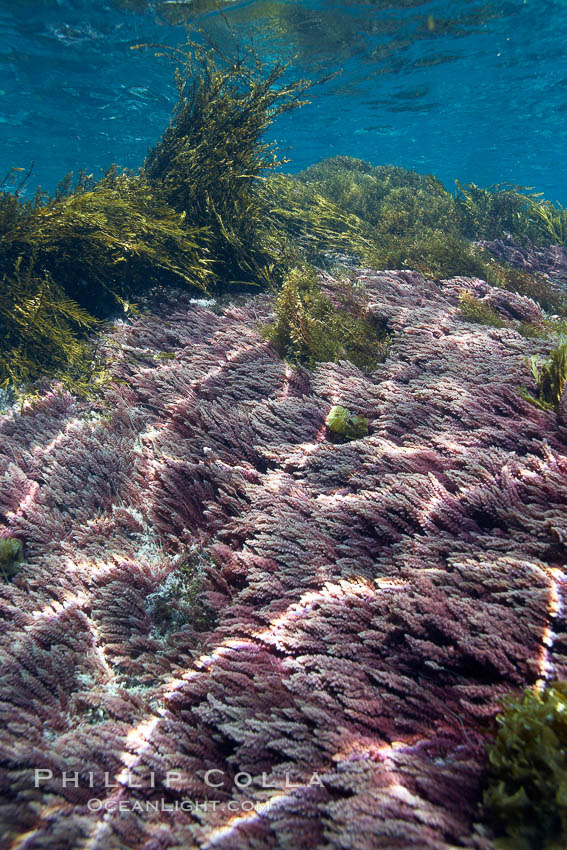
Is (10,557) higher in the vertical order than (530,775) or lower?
lower

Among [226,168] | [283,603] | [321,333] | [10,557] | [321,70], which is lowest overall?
[10,557]

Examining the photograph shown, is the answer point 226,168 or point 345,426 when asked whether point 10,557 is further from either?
point 226,168

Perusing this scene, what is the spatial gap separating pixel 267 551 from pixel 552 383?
2.64 meters

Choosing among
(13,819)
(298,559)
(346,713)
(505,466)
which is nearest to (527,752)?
(346,713)

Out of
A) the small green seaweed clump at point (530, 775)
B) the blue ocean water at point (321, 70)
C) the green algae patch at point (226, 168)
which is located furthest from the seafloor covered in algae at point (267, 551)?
the blue ocean water at point (321, 70)

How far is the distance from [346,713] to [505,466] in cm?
182

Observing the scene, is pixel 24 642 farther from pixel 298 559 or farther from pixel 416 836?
pixel 416 836

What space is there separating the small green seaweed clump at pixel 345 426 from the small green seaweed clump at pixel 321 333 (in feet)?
3.43

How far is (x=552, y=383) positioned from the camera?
3215mm

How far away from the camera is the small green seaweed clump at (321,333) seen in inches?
182

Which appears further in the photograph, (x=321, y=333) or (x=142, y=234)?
(x=142, y=234)

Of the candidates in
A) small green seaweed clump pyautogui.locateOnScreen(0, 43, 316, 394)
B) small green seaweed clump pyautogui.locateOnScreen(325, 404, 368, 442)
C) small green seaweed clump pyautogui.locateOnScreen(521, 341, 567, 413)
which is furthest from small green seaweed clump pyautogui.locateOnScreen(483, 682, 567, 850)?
small green seaweed clump pyautogui.locateOnScreen(0, 43, 316, 394)

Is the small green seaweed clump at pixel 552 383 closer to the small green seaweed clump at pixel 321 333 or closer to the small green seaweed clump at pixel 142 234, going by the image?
the small green seaweed clump at pixel 321 333

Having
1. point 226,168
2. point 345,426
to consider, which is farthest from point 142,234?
point 345,426
